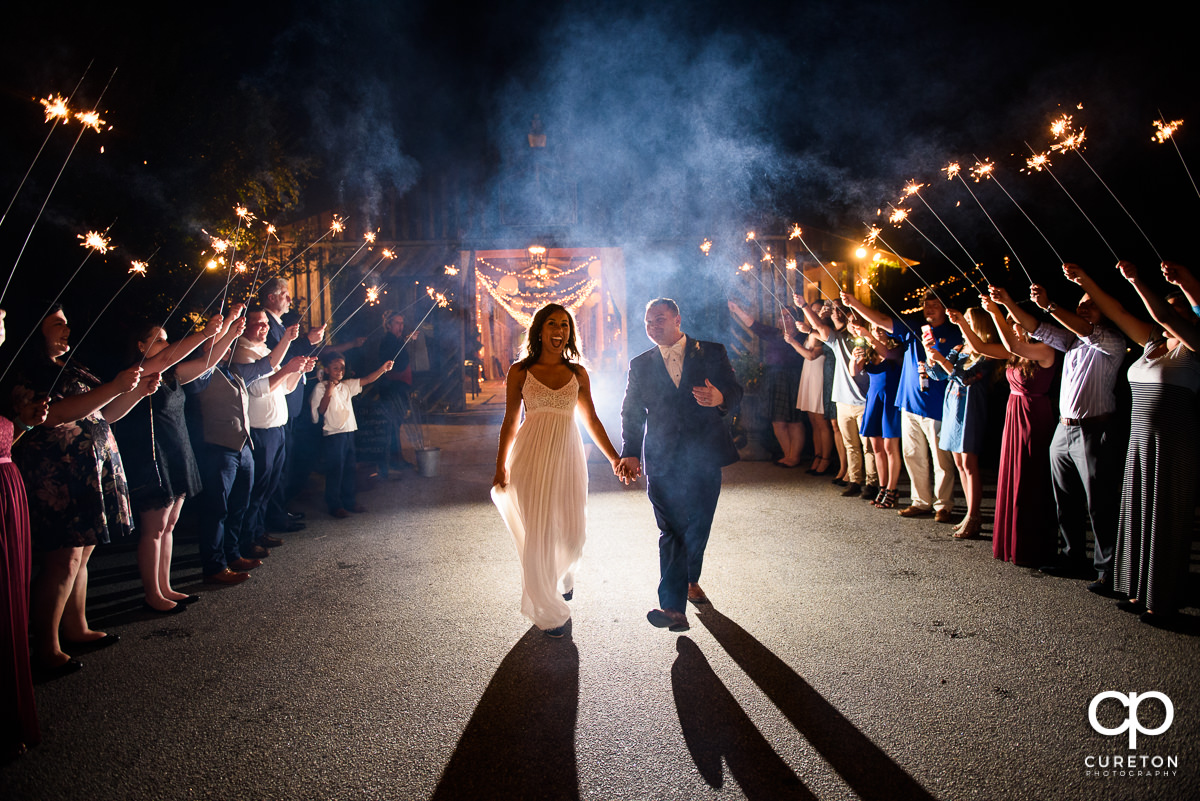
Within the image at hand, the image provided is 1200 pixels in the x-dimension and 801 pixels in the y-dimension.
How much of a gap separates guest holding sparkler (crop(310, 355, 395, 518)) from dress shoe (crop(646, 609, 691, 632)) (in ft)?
12.4

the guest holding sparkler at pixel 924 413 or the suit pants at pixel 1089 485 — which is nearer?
the suit pants at pixel 1089 485

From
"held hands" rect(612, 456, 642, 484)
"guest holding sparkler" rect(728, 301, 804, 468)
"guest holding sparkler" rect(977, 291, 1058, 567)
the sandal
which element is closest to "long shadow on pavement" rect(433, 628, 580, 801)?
"held hands" rect(612, 456, 642, 484)

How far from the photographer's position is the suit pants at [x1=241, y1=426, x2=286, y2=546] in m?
4.68

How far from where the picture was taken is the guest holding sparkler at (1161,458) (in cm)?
322

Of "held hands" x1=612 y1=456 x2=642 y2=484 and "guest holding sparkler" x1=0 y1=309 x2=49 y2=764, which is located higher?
"held hands" x1=612 y1=456 x2=642 y2=484

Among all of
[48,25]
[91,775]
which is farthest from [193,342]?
[48,25]

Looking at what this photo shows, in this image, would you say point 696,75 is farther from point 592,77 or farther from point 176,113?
point 176,113

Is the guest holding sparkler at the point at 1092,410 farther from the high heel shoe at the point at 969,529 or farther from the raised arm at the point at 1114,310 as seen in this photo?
the high heel shoe at the point at 969,529

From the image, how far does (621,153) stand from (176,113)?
920 cm

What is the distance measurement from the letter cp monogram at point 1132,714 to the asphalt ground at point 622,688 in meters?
0.03

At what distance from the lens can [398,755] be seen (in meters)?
2.26

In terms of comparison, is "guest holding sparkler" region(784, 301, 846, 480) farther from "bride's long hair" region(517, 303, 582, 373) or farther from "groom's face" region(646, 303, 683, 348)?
"bride's long hair" region(517, 303, 582, 373)

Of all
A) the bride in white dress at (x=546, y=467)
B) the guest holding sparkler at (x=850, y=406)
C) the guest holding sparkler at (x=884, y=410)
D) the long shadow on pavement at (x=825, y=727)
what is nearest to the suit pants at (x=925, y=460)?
the guest holding sparkler at (x=884, y=410)

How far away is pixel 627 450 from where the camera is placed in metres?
3.58
